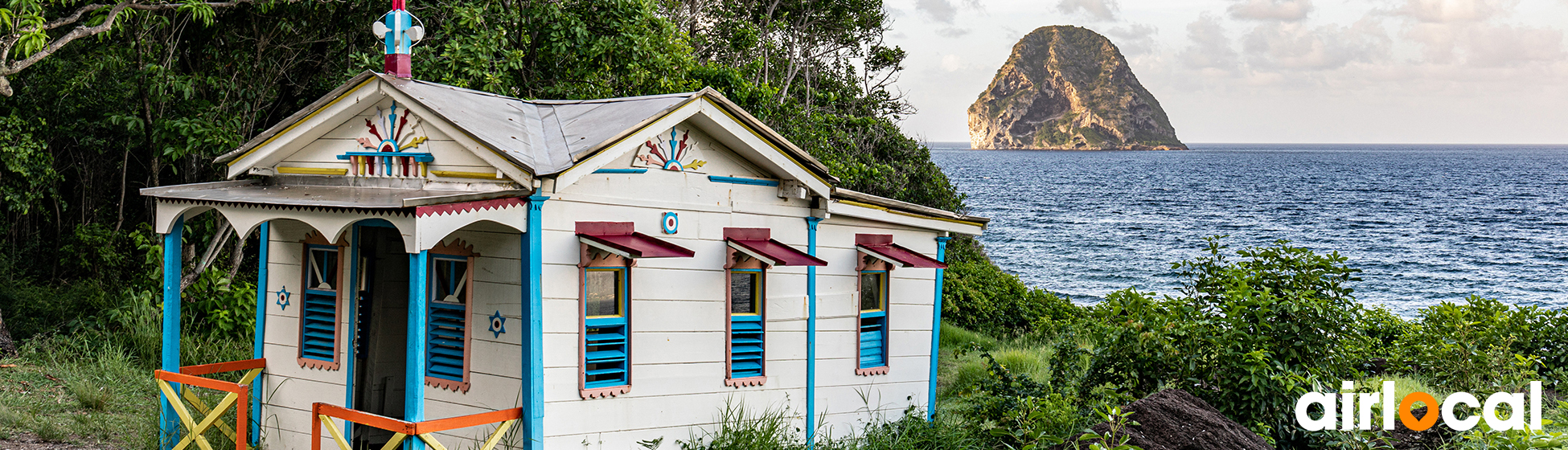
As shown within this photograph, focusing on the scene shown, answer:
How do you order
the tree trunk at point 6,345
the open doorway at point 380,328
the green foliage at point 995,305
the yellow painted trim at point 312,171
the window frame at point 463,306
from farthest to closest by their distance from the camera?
the green foliage at point 995,305 → the tree trunk at point 6,345 → the open doorway at point 380,328 → the yellow painted trim at point 312,171 → the window frame at point 463,306

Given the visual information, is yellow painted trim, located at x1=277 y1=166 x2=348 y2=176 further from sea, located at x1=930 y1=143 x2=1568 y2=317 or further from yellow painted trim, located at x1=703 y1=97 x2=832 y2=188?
sea, located at x1=930 y1=143 x2=1568 y2=317

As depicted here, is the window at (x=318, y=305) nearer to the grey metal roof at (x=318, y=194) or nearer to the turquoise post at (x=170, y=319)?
the grey metal roof at (x=318, y=194)

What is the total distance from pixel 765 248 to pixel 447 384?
2.84 m

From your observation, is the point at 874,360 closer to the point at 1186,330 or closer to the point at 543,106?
the point at 1186,330

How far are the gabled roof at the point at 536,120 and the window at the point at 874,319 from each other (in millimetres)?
1468

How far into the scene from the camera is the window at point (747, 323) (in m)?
9.15

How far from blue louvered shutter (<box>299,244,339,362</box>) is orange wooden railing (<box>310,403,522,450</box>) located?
3.62 feet

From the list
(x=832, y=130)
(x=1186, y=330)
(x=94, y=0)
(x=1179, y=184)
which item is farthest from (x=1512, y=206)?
(x=94, y=0)

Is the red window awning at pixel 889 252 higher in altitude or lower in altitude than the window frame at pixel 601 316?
higher

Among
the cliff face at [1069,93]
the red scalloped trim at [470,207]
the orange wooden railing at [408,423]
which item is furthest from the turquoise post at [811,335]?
the cliff face at [1069,93]

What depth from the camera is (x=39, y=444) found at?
970 centimetres

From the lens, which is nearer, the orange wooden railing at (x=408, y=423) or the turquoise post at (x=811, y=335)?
the orange wooden railing at (x=408, y=423)

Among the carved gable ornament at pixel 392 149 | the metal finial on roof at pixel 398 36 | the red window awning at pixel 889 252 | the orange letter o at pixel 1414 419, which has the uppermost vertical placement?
the metal finial on roof at pixel 398 36

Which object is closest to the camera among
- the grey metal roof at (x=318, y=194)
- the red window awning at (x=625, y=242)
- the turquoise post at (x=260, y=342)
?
the grey metal roof at (x=318, y=194)
